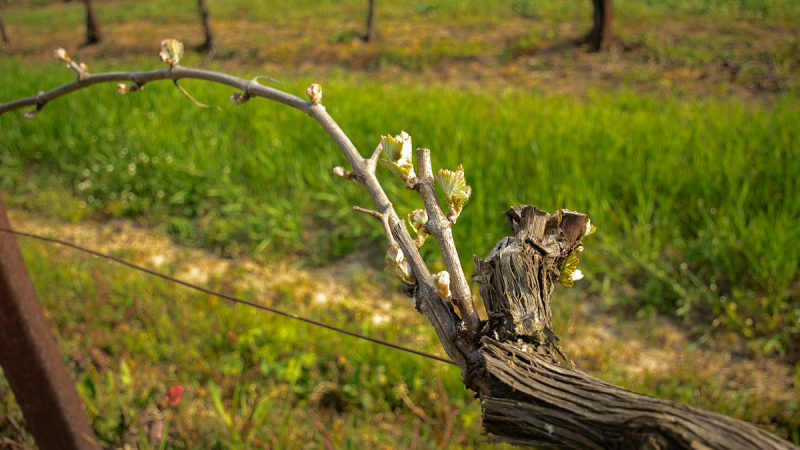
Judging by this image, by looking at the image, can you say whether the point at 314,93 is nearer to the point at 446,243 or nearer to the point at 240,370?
the point at 446,243

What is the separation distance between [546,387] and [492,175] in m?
2.78

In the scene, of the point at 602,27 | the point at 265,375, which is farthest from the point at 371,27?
the point at 265,375

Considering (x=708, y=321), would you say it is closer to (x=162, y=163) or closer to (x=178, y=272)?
(x=178, y=272)

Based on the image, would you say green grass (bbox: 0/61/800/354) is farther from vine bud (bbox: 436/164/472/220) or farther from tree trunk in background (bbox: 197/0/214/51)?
tree trunk in background (bbox: 197/0/214/51)

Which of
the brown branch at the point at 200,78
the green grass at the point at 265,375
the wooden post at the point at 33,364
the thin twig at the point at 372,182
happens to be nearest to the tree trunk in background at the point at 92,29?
the green grass at the point at 265,375

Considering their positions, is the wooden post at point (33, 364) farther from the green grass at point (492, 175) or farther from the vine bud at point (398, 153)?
the green grass at point (492, 175)

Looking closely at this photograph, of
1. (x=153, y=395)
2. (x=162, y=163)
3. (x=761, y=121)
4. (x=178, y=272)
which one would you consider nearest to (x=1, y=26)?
(x=162, y=163)

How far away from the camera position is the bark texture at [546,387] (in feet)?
1.50

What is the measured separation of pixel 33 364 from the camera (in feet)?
4.63

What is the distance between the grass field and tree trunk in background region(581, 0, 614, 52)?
49cm

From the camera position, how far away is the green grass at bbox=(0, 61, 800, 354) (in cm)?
265

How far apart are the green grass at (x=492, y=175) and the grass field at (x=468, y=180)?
0.05ft

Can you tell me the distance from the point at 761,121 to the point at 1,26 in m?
18.6

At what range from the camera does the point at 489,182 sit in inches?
125
